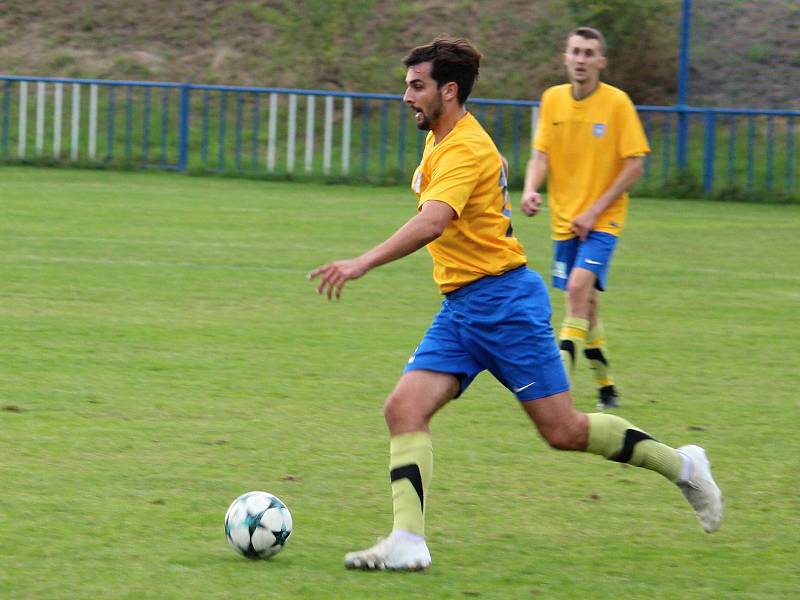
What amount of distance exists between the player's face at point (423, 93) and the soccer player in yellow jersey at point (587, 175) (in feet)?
8.72

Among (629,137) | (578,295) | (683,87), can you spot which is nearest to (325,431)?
(578,295)

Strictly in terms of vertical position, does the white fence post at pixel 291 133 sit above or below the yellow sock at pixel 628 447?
above

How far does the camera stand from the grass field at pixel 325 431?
485cm

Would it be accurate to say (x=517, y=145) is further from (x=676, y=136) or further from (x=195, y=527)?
(x=195, y=527)

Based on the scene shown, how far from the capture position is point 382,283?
12.0 metres

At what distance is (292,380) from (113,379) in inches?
38.3

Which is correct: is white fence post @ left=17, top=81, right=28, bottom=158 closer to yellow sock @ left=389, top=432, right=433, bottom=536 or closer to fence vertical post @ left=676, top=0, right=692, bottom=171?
fence vertical post @ left=676, top=0, right=692, bottom=171

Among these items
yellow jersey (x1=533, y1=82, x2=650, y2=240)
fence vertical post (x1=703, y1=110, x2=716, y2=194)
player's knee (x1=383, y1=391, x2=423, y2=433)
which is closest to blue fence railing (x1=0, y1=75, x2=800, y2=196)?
fence vertical post (x1=703, y1=110, x2=716, y2=194)

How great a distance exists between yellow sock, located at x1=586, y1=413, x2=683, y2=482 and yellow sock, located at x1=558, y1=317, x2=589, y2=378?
6.95 feet

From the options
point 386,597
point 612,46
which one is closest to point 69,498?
A: point 386,597

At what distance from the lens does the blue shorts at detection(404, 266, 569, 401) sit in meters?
5.00

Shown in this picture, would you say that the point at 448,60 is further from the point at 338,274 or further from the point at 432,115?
the point at 338,274

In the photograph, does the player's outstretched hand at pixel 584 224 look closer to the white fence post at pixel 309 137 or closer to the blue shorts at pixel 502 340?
the blue shorts at pixel 502 340

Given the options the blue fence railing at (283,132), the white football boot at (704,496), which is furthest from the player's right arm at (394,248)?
the blue fence railing at (283,132)
